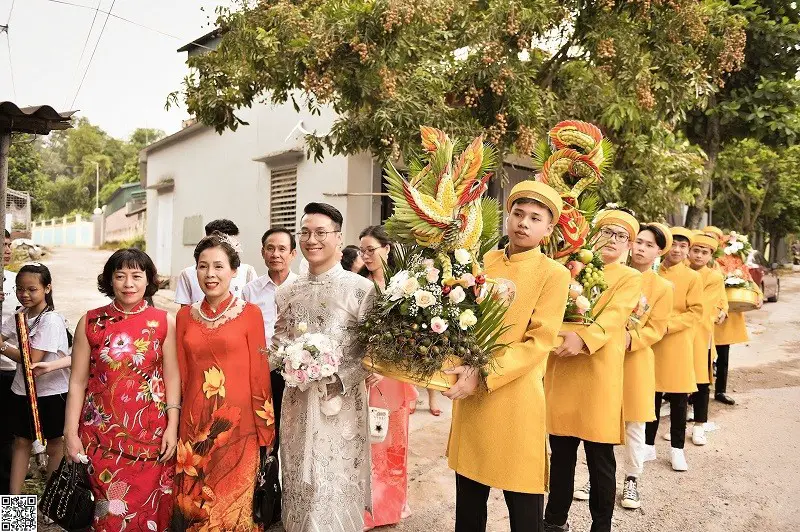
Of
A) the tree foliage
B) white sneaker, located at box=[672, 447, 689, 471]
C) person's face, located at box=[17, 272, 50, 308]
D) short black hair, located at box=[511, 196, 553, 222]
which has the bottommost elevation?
white sneaker, located at box=[672, 447, 689, 471]

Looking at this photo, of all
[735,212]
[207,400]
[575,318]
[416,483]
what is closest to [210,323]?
[207,400]

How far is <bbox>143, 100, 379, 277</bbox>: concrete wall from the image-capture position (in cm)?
988

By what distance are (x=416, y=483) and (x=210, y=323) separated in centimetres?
240

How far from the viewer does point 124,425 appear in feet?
10.5

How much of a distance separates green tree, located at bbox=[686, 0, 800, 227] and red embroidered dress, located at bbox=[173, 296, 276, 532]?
411 inches

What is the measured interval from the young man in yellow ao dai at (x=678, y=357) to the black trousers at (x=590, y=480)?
5.96 ft

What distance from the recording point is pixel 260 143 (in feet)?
40.1

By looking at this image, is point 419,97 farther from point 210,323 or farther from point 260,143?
point 260,143

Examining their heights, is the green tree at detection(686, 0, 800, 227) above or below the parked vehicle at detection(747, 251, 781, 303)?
above

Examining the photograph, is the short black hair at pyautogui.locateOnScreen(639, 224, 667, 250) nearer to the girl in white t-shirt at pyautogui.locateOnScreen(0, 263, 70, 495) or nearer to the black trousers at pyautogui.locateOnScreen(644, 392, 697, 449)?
the black trousers at pyautogui.locateOnScreen(644, 392, 697, 449)

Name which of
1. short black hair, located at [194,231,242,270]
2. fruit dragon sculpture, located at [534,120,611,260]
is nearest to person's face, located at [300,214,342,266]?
short black hair, located at [194,231,242,270]

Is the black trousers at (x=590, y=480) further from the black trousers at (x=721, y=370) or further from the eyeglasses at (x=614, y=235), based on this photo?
the black trousers at (x=721, y=370)

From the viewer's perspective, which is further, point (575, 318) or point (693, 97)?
point (693, 97)

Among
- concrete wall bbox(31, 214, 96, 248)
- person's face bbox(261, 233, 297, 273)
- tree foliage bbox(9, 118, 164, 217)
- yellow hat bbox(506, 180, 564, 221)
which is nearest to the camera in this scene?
yellow hat bbox(506, 180, 564, 221)
